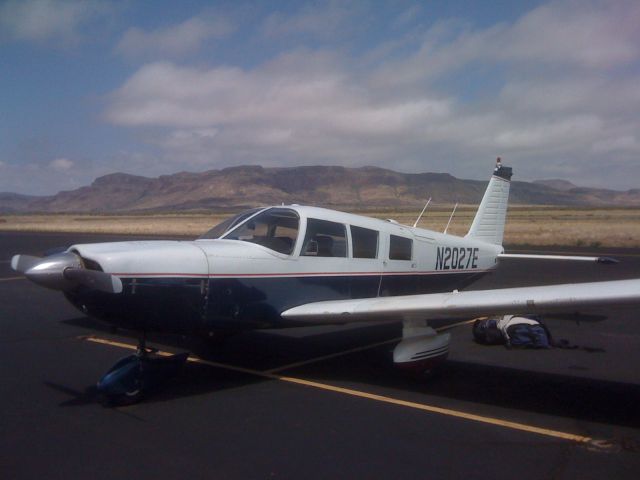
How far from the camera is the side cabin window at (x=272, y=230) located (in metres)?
6.66

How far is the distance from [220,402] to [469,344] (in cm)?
427

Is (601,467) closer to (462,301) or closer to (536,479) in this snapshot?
(536,479)

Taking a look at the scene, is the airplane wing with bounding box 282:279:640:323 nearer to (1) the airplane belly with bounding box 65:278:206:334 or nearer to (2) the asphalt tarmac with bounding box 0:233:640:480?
(2) the asphalt tarmac with bounding box 0:233:640:480

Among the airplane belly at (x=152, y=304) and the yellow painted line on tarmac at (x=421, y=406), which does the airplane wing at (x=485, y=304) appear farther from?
the airplane belly at (x=152, y=304)

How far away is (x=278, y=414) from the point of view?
530 cm

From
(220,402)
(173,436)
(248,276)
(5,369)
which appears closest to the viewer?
(173,436)

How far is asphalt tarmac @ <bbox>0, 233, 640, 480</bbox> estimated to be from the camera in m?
4.22

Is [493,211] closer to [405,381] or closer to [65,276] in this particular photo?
[405,381]

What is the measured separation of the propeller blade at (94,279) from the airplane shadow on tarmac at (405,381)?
1077 mm

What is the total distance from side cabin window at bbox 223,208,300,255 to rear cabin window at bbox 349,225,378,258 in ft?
3.04

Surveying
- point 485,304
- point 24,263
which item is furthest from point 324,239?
point 24,263

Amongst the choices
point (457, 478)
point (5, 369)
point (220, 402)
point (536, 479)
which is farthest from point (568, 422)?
point (5, 369)

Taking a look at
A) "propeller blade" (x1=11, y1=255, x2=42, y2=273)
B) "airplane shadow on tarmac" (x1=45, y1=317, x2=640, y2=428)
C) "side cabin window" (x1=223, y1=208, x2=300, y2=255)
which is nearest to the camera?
"propeller blade" (x1=11, y1=255, x2=42, y2=273)

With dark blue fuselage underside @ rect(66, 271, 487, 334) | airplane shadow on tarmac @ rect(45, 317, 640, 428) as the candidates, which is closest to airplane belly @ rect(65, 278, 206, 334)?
dark blue fuselage underside @ rect(66, 271, 487, 334)
